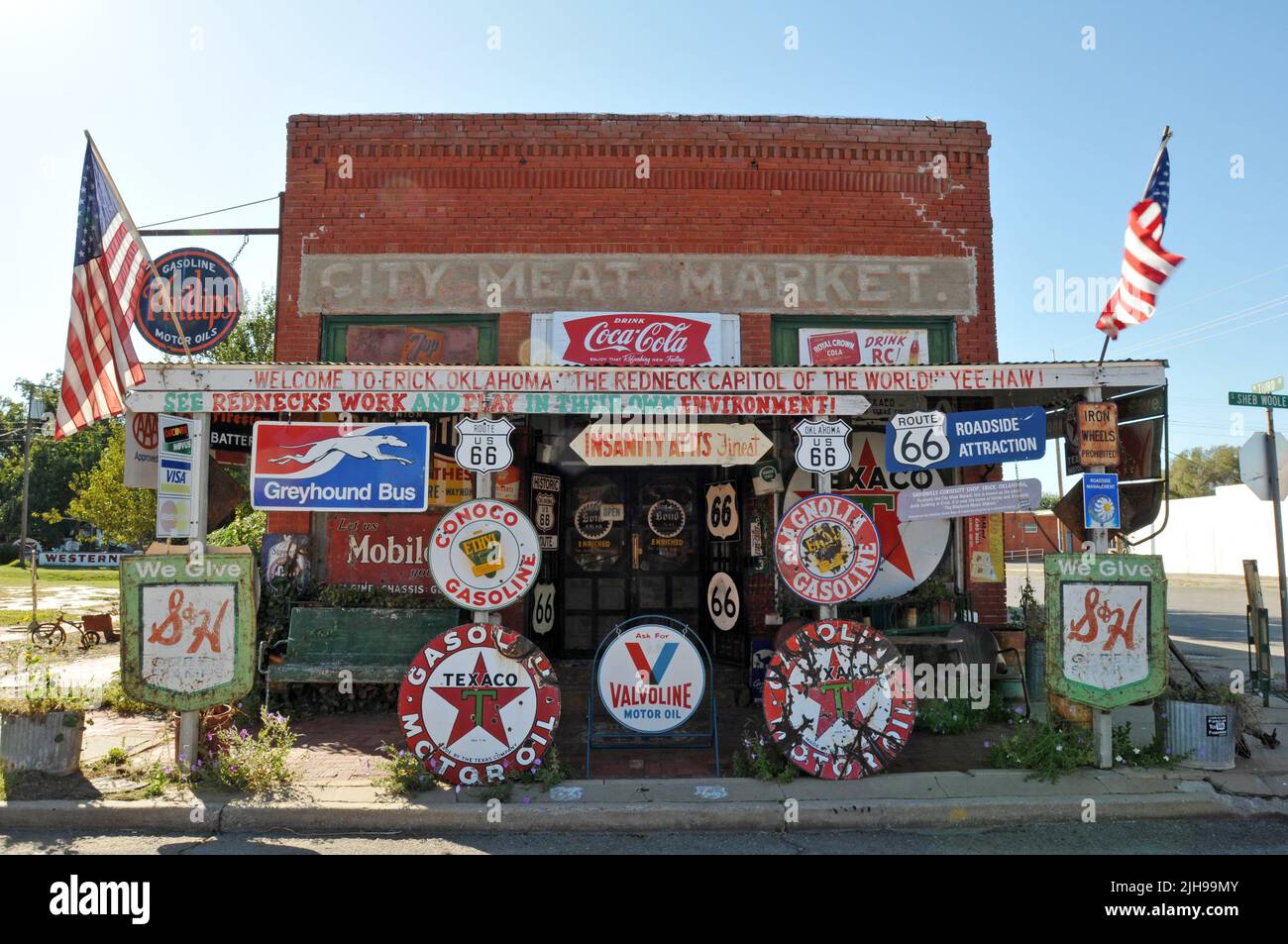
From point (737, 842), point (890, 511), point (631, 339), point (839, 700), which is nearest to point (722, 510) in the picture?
point (890, 511)

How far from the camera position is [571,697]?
9.37m

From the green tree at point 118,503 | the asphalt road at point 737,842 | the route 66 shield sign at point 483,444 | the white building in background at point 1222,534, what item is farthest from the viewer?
the white building in background at point 1222,534

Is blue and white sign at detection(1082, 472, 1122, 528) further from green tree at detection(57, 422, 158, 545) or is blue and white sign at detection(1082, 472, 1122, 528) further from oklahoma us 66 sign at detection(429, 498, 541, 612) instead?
green tree at detection(57, 422, 158, 545)

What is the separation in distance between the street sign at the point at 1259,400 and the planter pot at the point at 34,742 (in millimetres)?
12411

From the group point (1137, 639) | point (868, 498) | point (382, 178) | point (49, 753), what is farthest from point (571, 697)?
point (382, 178)

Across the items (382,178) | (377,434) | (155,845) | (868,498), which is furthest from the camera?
(382,178)

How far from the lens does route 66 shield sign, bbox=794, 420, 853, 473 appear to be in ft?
22.7

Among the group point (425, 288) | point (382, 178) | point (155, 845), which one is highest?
point (382, 178)

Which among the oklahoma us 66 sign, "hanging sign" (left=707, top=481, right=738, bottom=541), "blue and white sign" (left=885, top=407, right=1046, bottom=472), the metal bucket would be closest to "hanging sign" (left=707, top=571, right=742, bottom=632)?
"hanging sign" (left=707, top=481, right=738, bottom=541)

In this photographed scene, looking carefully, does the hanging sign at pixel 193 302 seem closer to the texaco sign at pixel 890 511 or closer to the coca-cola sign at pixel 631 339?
the coca-cola sign at pixel 631 339

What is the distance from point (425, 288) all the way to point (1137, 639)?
836 centimetres

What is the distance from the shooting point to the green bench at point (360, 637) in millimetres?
8562

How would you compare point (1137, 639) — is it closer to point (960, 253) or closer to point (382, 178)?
point (960, 253)

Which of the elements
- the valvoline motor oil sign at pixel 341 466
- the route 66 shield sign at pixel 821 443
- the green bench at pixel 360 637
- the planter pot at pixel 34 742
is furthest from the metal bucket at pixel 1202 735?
the planter pot at pixel 34 742
